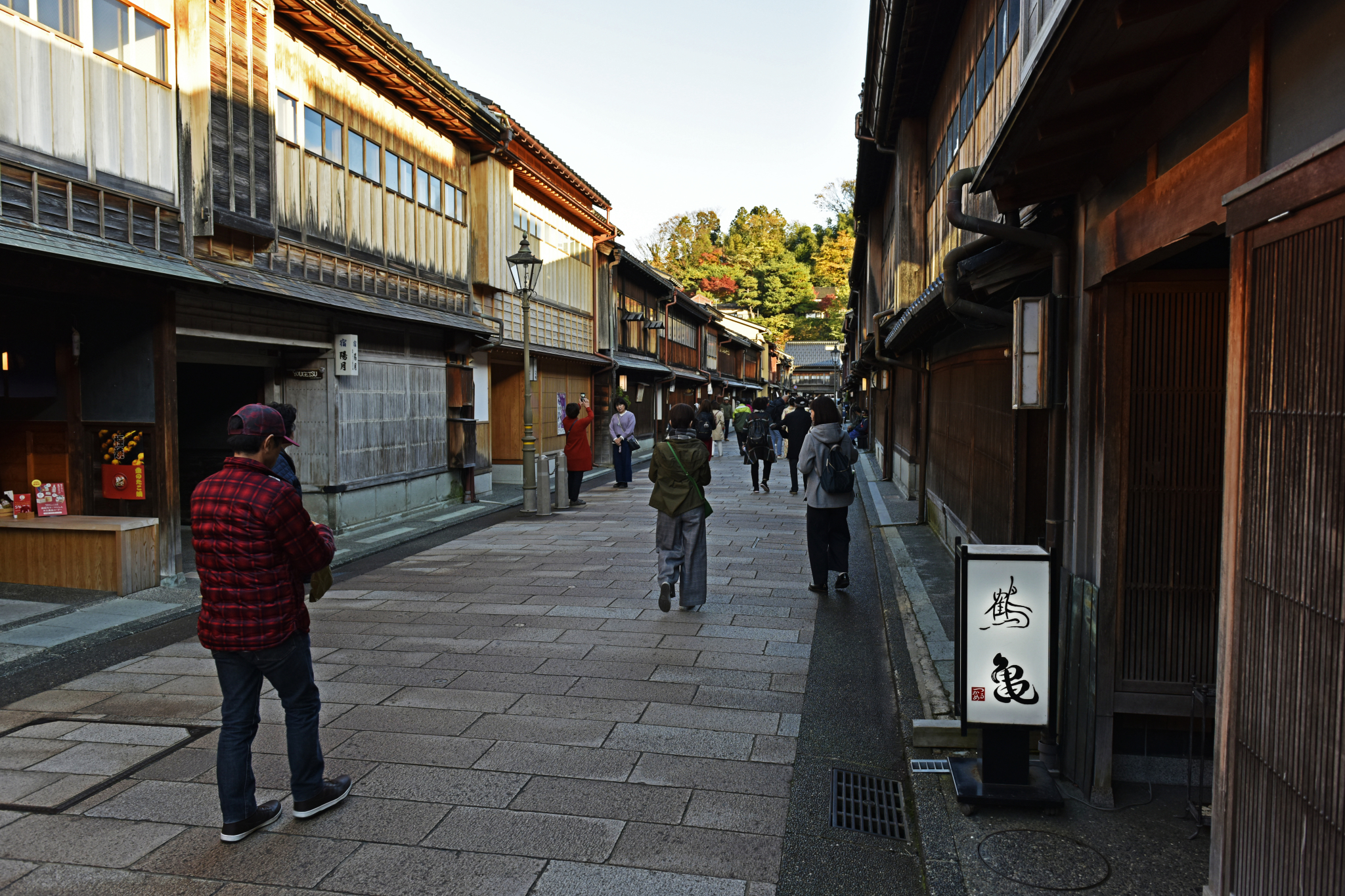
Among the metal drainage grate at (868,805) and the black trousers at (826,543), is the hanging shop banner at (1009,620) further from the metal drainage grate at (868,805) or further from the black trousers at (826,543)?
Answer: the black trousers at (826,543)

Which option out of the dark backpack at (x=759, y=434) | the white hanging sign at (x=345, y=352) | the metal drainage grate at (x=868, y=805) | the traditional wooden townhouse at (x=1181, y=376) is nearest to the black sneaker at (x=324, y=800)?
the metal drainage grate at (x=868, y=805)

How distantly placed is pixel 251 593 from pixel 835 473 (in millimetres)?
6385

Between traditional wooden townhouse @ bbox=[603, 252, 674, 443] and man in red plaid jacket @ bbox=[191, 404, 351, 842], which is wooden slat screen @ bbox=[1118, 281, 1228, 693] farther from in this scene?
traditional wooden townhouse @ bbox=[603, 252, 674, 443]

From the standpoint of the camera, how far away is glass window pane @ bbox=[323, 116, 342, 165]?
43.6ft

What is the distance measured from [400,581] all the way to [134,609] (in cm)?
273

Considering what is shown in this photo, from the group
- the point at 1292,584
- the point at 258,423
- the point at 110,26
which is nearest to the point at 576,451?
the point at 110,26

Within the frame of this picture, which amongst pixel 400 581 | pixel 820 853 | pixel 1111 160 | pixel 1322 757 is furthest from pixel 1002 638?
pixel 400 581

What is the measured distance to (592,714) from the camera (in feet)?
19.6

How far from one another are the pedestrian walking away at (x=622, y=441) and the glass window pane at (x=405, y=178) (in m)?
6.29

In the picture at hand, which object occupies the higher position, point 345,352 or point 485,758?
point 345,352

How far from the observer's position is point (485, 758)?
5242mm

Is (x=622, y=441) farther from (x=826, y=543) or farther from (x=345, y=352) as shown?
(x=826, y=543)

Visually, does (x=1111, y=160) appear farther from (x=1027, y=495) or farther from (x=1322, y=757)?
(x=1027, y=495)

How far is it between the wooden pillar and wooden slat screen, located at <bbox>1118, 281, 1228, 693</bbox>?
9262mm
